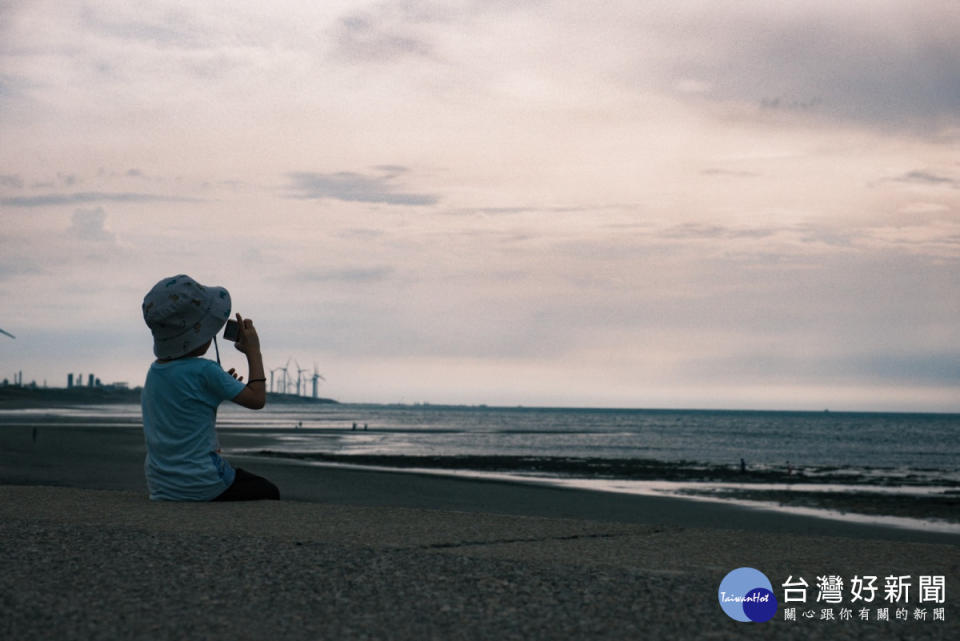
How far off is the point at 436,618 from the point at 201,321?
13.1 ft

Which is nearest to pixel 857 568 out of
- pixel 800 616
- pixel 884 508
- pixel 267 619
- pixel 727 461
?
pixel 800 616

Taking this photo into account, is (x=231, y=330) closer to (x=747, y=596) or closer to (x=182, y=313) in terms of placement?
(x=182, y=313)

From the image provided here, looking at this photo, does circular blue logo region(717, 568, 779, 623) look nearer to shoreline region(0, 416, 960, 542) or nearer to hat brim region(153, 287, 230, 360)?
hat brim region(153, 287, 230, 360)

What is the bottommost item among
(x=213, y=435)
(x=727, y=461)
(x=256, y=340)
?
(x=727, y=461)

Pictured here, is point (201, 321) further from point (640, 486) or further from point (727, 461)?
point (727, 461)

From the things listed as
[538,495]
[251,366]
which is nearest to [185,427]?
[251,366]

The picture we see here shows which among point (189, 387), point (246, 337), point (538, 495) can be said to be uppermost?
point (246, 337)

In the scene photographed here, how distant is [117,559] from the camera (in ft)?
17.7

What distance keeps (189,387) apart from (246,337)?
1.92 ft

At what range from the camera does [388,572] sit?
5.13m

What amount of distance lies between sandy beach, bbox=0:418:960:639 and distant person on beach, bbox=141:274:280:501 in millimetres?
322

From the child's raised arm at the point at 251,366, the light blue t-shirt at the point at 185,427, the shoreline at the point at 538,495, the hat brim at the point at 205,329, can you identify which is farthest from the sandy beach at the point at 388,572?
the shoreline at the point at 538,495

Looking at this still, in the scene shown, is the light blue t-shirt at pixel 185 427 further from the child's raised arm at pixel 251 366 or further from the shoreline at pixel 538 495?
the shoreline at pixel 538 495

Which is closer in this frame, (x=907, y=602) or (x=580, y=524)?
(x=907, y=602)
